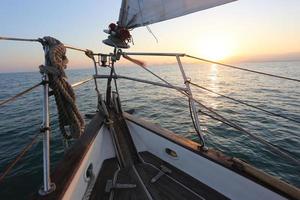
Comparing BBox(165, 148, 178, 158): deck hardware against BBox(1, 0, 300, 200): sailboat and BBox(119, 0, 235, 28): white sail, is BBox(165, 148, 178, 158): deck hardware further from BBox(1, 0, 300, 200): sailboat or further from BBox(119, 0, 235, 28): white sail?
BBox(119, 0, 235, 28): white sail

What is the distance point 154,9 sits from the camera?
10.8ft

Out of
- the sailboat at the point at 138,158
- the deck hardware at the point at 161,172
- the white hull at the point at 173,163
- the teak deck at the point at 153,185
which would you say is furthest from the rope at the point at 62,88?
the deck hardware at the point at 161,172

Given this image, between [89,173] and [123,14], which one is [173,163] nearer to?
[89,173]

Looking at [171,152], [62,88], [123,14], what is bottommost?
[171,152]

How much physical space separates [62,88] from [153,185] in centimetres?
171

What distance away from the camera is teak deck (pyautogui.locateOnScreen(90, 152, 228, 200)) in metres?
2.69

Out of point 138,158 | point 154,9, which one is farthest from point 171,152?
point 154,9

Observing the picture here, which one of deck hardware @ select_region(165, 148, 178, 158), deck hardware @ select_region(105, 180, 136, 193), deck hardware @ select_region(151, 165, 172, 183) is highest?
deck hardware @ select_region(165, 148, 178, 158)

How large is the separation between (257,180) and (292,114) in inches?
380

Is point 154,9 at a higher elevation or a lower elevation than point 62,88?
higher

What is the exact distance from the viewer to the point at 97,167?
10.8 ft

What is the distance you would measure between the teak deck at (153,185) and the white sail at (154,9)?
7.33ft

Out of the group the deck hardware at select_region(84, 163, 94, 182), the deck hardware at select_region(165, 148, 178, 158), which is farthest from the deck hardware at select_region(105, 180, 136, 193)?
the deck hardware at select_region(165, 148, 178, 158)

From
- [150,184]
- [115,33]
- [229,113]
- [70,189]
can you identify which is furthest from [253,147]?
[70,189]
